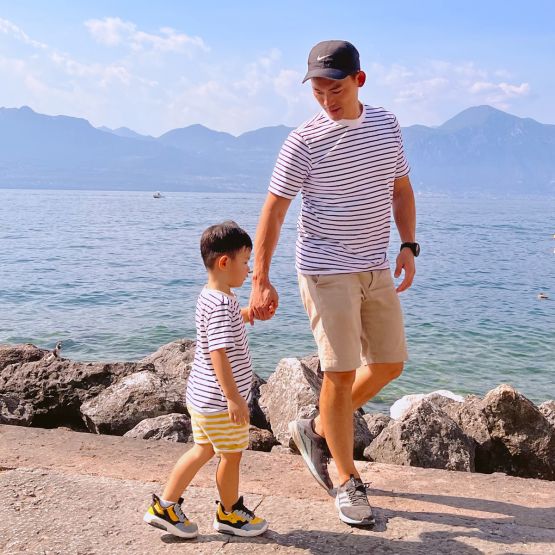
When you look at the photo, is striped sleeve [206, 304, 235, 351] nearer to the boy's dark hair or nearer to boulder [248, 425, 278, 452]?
the boy's dark hair

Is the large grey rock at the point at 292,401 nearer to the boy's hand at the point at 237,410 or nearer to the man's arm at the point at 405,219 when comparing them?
the man's arm at the point at 405,219

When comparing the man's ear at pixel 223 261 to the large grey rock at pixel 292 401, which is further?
the large grey rock at pixel 292 401

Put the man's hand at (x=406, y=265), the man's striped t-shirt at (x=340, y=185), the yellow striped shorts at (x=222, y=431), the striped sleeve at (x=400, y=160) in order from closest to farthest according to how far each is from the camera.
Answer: the yellow striped shorts at (x=222, y=431)
the man's striped t-shirt at (x=340, y=185)
the striped sleeve at (x=400, y=160)
the man's hand at (x=406, y=265)

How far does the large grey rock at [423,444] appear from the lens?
476cm

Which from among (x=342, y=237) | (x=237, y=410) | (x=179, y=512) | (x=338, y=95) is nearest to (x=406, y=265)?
(x=342, y=237)

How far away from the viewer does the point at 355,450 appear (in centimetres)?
511

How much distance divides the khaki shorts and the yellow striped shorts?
0.57 meters

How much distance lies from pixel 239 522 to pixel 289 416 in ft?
7.02

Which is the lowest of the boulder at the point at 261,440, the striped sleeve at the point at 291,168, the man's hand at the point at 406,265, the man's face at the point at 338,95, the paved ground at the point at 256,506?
the boulder at the point at 261,440

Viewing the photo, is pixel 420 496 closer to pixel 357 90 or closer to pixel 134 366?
pixel 357 90

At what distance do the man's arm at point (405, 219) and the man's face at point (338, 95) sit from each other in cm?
50

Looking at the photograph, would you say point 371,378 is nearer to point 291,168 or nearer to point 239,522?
point 239,522

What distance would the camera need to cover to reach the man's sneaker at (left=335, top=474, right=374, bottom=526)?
341cm

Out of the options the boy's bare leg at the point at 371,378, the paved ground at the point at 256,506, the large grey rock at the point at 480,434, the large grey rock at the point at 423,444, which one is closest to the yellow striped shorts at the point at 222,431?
the paved ground at the point at 256,506
